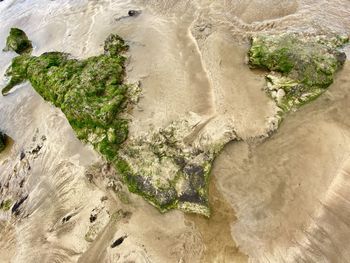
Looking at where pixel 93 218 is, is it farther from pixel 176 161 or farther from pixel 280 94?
pixel 280 94

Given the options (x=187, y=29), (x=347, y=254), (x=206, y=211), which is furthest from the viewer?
(x=187, y=29)

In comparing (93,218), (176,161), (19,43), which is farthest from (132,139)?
(19,43)

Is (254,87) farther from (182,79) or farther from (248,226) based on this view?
(248,226)

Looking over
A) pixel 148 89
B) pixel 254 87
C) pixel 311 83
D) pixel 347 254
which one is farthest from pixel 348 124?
pixel 148 89

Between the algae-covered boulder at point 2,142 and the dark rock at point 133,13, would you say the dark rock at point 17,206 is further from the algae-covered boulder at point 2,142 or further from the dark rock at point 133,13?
the dark rock at point 133,13

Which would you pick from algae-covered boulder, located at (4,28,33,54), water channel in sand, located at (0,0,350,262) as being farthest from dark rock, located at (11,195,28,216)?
algae-covered boulder, located at (4,28,33,54)

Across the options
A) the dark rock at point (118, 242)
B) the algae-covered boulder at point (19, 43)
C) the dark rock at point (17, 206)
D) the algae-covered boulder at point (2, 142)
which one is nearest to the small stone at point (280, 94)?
the dark rock at point (118, 242)

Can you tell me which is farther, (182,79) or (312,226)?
(182,79)
